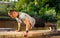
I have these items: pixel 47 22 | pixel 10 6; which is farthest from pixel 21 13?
pixel 47 22

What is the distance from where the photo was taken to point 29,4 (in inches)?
52.7

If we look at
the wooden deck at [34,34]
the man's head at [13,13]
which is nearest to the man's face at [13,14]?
the man's head at [13,13]

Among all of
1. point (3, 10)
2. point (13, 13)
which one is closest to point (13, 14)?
point (13, 13)

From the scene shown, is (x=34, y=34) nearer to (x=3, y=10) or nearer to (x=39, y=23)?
(x=39, y=23)

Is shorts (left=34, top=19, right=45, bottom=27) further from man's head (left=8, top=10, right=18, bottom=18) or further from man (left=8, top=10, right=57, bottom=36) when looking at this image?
man's head (left=8, top=10, right=18, bottom=18)

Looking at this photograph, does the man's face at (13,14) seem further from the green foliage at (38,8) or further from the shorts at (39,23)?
the shorts at (39,23)

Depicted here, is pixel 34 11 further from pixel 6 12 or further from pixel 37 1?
pixel 6 12

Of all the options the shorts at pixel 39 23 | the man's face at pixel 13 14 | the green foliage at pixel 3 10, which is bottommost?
the shorts at pixel 39 23

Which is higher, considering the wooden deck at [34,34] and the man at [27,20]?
the man at [27,20]

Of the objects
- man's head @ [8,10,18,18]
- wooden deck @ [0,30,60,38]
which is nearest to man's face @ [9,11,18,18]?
man's head @ [8,10,18,18]

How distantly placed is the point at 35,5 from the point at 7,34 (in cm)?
35

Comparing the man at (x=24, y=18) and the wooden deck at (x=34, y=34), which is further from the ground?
the man at (x=24, y=18)

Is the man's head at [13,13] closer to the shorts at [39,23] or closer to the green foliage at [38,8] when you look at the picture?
the green foliage at [38,8]

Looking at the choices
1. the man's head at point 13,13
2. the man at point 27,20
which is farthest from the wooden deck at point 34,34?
the man's head at point 13,13
